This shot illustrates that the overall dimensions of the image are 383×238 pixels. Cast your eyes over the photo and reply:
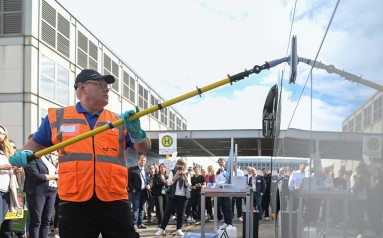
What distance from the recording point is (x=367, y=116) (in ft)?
3.75

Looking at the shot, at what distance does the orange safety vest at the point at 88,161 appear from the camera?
3.33 m

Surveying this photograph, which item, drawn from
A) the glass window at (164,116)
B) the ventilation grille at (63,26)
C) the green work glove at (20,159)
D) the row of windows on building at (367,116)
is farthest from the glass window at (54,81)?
the glass window at (164,116)

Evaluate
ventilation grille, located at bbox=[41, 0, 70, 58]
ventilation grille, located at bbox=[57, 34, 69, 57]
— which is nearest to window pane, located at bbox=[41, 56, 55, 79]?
ventilation grille, located at bbox=[41, 0, 70, 58]

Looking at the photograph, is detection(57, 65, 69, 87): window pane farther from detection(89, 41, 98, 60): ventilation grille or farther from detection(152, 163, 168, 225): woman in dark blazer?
detection(152, 163, 168, 225): woman in dark blazer

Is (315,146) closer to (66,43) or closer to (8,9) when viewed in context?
(8,9)

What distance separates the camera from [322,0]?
1.89 metres

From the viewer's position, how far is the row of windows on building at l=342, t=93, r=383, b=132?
105 cm

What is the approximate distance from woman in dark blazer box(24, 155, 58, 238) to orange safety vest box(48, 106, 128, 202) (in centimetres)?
309

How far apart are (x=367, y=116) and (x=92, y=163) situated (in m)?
2.53

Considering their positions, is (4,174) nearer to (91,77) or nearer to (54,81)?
(91,77)

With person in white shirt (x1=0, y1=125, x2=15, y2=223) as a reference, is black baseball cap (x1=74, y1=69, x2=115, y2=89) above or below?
above

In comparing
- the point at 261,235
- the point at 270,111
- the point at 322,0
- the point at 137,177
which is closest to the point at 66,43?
the point at 137,177

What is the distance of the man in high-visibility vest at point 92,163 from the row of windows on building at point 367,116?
2.22 m

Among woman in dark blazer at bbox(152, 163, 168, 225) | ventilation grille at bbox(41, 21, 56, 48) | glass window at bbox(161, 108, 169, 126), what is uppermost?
ventilation grille at bbox(41, 21, 56, 48)
